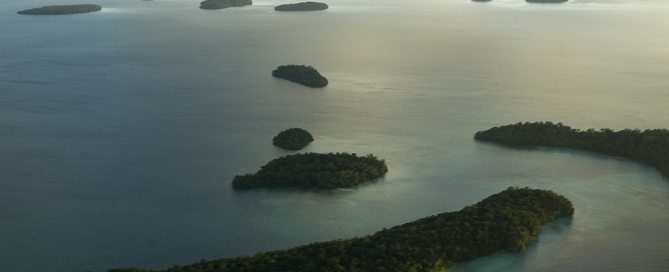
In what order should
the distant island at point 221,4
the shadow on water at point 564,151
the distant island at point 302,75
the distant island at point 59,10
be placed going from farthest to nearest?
the distant island at point 221,4, the distant island at point 59,10, the distant island at point 302,75, the shadow on water at point 564,151

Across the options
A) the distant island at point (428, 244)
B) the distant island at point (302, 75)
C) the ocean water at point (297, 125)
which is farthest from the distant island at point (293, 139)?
the distant island at point (302, 75)

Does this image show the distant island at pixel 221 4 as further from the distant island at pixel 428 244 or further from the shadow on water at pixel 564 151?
the distant island at pixel 428 244

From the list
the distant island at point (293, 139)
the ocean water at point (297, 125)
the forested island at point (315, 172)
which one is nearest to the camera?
the ocean water at point (297, 125)

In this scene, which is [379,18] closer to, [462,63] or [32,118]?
[462,63]

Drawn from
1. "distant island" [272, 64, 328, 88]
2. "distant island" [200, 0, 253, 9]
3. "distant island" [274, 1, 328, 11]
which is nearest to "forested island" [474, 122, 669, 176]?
"distant island" [272, 64, 328, 88]

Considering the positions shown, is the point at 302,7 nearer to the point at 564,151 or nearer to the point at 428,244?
the point at 564,151

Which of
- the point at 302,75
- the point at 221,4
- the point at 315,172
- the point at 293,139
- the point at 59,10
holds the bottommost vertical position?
the point at 315,172

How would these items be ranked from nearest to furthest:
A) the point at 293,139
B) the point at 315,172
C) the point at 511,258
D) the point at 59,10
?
the point at 511,258 → the point at 315,172 → the point at 293,139 → the point at 59,10

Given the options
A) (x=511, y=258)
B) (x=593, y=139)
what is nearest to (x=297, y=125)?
(x=593, y=139)
